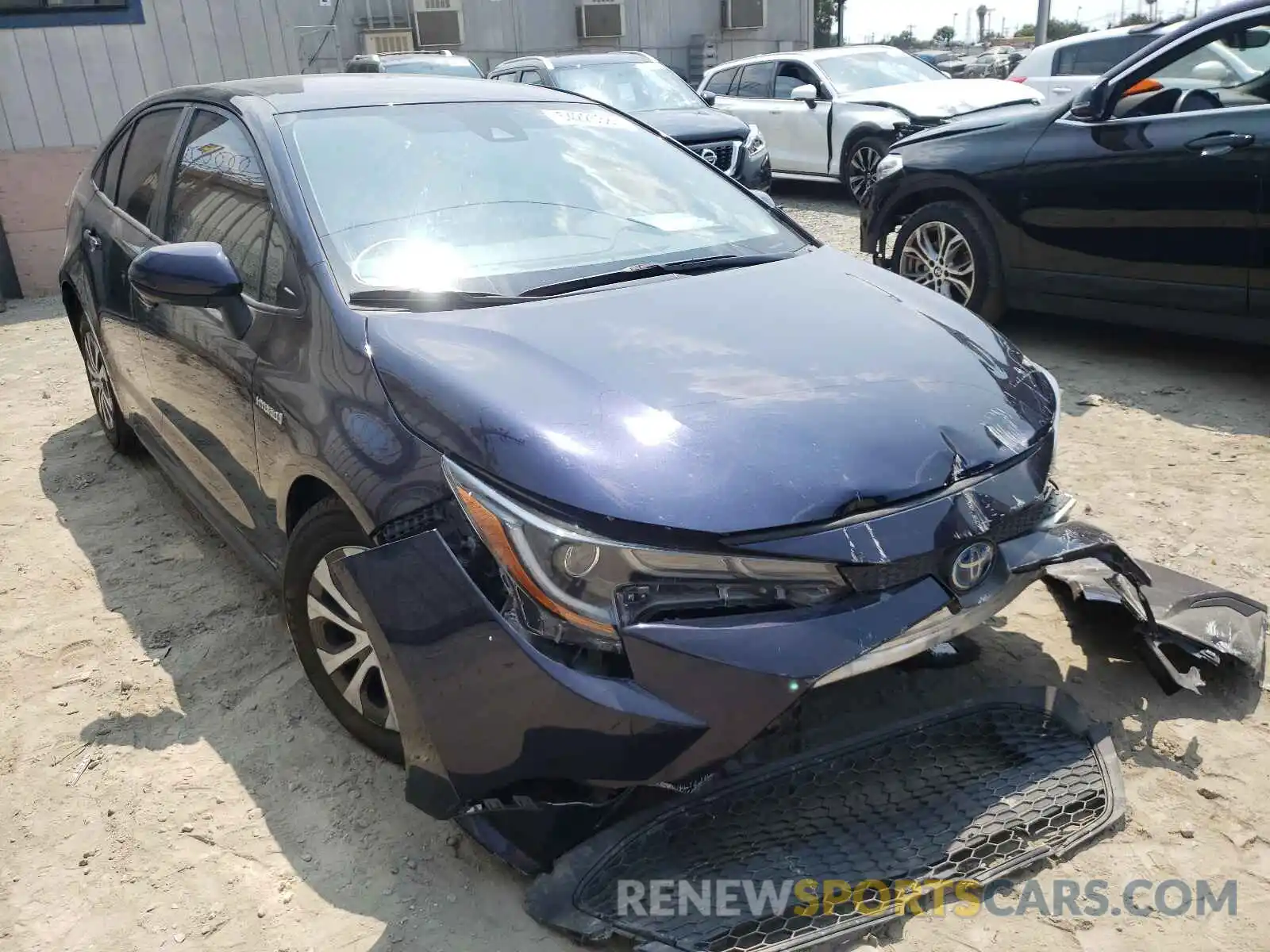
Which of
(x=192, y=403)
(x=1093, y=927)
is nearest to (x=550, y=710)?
(x=1093, y=927)

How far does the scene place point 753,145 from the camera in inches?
364

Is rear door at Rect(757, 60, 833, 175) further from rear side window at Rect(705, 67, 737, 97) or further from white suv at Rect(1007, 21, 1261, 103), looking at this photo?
white suv at Rect(1007, 21, 1261, 103)

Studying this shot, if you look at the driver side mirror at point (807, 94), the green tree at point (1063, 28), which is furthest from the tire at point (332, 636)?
the green tree at point (1063, 28)

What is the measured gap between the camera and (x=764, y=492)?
1924 mm

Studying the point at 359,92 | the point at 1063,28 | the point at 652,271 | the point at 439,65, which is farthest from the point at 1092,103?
the point at 1063,28

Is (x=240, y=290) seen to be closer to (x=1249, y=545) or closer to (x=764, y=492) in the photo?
(x=764, y=492)

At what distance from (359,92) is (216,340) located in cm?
91

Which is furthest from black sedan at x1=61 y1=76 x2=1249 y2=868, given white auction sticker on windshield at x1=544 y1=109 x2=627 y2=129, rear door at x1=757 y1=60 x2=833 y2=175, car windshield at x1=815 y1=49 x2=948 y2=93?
car windshield at x1=815 y1=49 x2=948 y2=93

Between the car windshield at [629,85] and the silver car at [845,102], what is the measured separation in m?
1.02

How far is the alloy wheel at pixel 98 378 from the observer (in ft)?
14.7

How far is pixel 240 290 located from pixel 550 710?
1536 millimetres

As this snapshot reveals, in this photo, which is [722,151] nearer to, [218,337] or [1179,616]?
[218,337]

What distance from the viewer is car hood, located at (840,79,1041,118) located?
9.45 metres

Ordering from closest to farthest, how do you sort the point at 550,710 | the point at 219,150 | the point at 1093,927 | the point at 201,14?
the point at 550,710, the point at 1093,927, the point at 219,150, the point at 201,14
